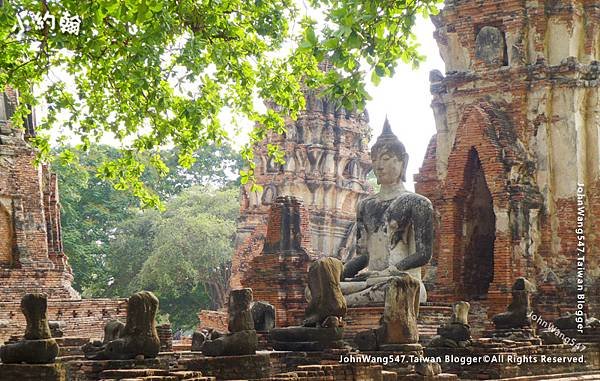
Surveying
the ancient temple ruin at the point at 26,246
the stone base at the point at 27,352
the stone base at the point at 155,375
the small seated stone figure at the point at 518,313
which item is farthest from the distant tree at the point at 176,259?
the stone base at the point at 155,375

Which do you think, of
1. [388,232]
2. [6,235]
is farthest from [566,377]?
[6,235]

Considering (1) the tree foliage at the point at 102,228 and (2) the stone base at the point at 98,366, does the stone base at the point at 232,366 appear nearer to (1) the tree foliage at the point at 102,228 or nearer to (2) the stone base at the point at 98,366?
(2) the stone base at the point at 98,366

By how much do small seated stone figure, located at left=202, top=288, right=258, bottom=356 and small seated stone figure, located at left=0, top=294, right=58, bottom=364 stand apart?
1.51m

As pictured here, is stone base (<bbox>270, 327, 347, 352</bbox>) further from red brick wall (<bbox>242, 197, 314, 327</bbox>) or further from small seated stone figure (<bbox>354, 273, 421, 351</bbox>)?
red brick wall (<bbox>242, 197, 314, 327</bbox>)

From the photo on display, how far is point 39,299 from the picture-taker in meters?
8.75

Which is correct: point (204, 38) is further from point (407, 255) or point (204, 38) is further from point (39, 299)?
point (39, 299)

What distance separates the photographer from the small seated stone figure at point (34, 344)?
844cm

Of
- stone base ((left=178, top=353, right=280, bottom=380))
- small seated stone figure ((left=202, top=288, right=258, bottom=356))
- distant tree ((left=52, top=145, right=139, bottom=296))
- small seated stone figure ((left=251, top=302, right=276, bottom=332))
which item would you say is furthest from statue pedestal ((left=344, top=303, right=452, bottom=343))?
distant tree ((left=52, top=145, right=139, bottom=296))

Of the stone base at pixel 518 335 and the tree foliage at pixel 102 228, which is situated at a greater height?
the tree foliage at pixel 102 228

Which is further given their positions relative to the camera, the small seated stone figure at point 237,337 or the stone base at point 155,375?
the small seated stone figure at point 237,337

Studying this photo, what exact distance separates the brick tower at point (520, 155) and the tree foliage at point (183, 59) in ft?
11.5

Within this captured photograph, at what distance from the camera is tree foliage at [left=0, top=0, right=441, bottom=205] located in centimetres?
1086

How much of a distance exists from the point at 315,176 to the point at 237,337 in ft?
88.9

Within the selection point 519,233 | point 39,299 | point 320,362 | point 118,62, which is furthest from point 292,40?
point 39,299
